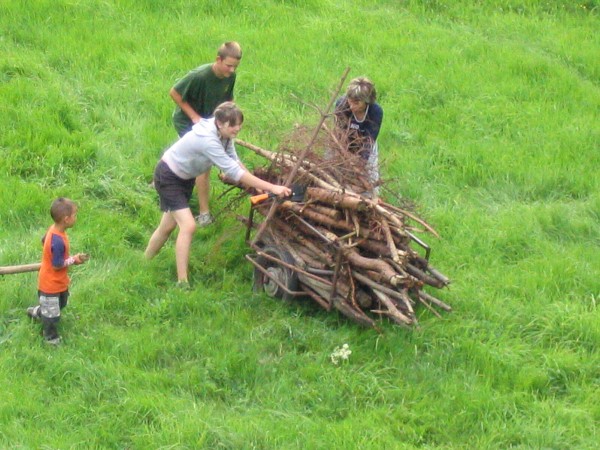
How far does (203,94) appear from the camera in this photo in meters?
9.57

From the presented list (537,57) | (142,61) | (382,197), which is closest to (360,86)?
(382,197)

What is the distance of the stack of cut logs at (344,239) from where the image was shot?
797cm

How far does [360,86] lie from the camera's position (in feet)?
29.1

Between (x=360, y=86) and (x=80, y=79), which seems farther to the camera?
(x=80, y=79)

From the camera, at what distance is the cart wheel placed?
8477mm

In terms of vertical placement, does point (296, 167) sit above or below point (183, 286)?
above

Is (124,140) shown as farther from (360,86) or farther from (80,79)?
(360,86)

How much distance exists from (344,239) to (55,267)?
2.15 metres

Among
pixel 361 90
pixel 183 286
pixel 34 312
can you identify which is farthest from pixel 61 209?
pixel 361 90

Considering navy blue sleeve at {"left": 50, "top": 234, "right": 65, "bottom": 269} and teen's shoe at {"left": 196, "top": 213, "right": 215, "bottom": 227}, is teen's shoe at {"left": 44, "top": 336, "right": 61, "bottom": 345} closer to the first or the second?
navy blue sleeve at {"left": 50, "top": 234, "right": 65, "bottom": 269}

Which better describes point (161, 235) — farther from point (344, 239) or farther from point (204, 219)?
point (344, 239)

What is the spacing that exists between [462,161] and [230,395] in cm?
471

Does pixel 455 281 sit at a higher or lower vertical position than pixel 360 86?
lower

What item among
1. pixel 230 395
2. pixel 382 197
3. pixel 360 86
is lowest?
pixel 230 395
